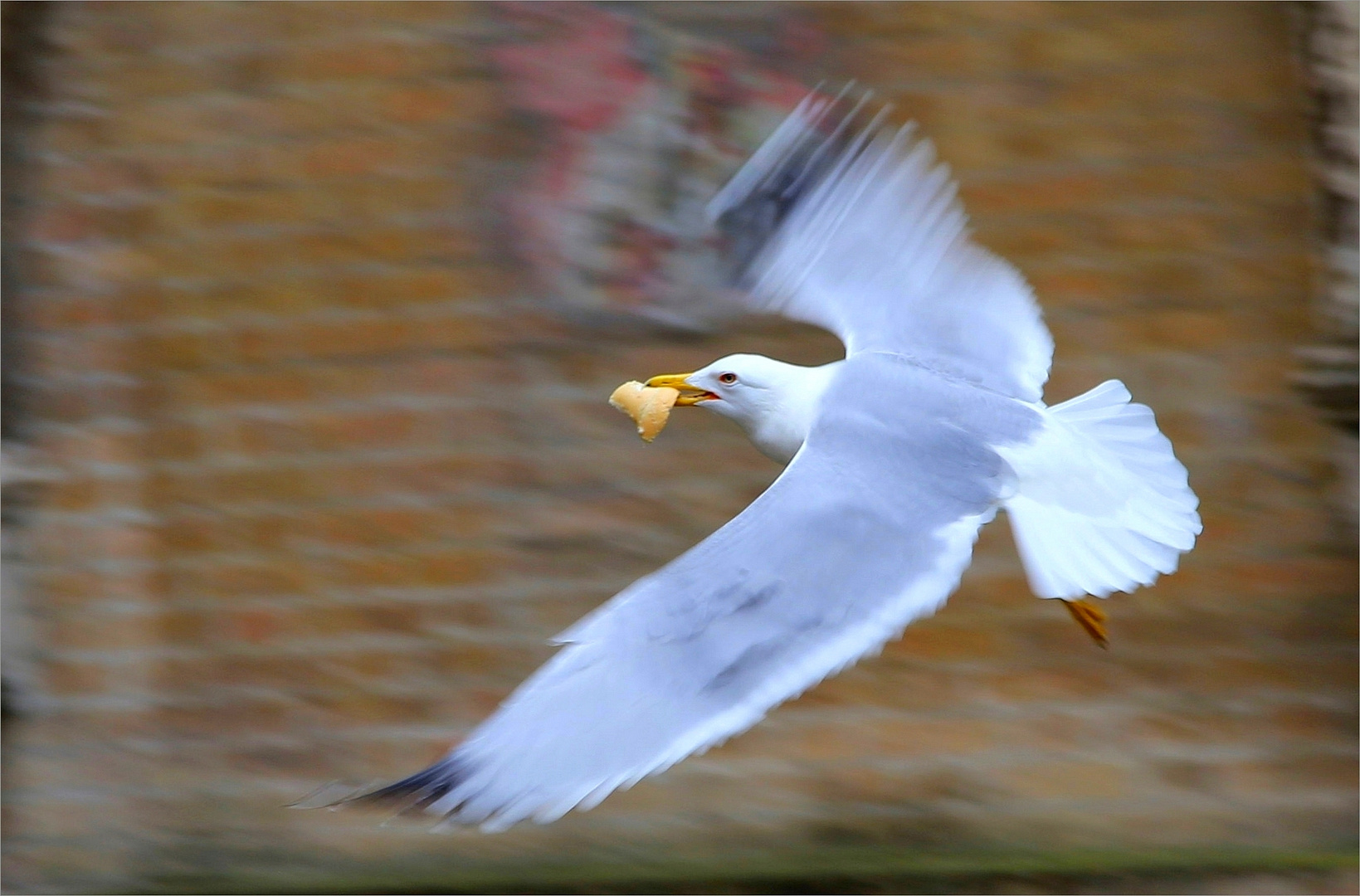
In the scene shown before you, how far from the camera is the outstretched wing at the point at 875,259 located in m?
1.45

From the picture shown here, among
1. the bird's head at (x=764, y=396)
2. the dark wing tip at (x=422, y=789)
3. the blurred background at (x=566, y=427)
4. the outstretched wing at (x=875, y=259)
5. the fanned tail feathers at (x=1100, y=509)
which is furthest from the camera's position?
the blurred background at (x=566, y=427)

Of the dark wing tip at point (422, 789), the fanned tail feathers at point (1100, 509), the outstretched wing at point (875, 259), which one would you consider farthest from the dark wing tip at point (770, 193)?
the dark wing tip at point (422, 789)

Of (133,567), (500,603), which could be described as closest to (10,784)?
(133,567)

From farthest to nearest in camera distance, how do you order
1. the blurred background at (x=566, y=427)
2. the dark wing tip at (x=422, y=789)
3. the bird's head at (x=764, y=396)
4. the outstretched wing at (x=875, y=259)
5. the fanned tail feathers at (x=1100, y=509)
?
the blurred background at (x=566, y=427) < the outstretched wing at (x=875, y=259) < the bird's head at (x=764, y=396) < the fanned tail feathers at (x=1100, y=509) < the dark wing tip at (x=422, y=789)

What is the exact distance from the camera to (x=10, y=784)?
212cm

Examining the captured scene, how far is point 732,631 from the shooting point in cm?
110

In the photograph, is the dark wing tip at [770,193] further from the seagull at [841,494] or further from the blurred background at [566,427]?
the blurred background at [566,427]

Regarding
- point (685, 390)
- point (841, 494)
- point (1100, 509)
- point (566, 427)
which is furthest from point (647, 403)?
point (566, 427)

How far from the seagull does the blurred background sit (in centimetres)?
38

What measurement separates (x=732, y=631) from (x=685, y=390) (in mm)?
372

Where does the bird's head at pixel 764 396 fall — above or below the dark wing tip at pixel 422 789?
above

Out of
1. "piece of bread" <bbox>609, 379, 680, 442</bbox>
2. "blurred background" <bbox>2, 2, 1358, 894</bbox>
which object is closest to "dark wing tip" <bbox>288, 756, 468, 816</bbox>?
"piece of bread" <bbox>609, 379, 680, 442</bbox>

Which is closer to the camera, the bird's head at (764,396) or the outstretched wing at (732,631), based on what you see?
the outstretched wing at (732,631)

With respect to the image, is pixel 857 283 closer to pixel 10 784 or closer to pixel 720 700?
pixel 720 700
